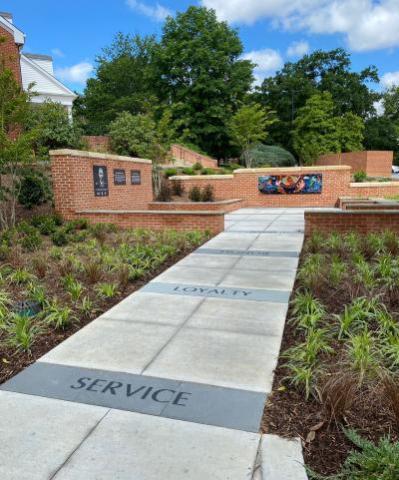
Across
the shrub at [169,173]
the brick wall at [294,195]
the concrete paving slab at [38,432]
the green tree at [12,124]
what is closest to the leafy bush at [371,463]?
the concrete paving slab at [38,432]

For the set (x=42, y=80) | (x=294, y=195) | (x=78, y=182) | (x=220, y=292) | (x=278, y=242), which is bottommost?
(x=220, y=292)

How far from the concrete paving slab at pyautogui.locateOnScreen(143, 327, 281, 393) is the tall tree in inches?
1867

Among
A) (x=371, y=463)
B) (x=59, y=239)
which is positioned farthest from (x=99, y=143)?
(x=371, y=463)

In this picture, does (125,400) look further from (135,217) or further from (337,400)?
(135,217)

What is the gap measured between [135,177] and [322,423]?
13402 mm

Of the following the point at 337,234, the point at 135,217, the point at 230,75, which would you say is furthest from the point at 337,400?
the point at 230,75

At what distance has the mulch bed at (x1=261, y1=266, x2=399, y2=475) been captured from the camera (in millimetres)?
2523

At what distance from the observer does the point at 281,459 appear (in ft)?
8.14

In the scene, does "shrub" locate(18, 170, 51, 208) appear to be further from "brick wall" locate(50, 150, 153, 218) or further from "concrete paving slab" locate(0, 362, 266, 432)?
"concrete paving slab" locate(0, 362, 266, 432)

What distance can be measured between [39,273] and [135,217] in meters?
5.22

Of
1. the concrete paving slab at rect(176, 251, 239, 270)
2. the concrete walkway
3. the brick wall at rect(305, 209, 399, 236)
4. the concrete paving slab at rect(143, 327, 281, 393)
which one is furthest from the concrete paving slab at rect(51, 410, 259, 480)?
the brick wall at rect(305, 209, 399, 236)

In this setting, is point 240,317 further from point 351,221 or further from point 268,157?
point 268,157

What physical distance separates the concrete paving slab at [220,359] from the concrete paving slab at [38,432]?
77 cm

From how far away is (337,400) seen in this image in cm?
287
